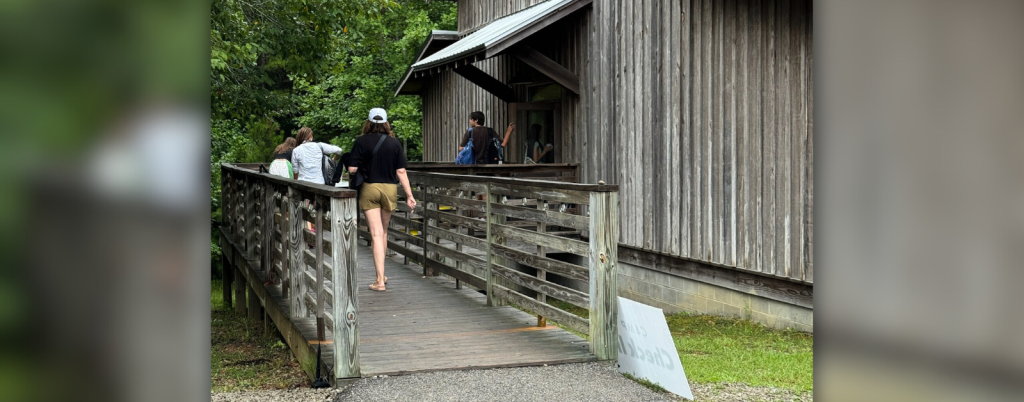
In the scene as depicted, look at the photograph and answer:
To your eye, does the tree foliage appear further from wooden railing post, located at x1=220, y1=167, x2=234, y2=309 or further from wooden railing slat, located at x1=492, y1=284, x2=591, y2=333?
wooden railing slat, located at x1=492, y1=284, x2=591, y2=333

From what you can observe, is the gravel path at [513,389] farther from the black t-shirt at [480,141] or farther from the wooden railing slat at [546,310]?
the black t-shirt at [480,141]

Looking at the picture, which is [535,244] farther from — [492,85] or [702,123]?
[492,85]

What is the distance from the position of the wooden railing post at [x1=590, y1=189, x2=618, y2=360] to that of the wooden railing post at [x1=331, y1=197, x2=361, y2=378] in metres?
1.67

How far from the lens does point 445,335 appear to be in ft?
24.3

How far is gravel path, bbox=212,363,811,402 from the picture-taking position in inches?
225

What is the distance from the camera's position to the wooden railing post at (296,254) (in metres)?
7.48

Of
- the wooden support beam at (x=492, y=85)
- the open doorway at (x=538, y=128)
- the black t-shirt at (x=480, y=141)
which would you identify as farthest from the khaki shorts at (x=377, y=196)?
the wooden support beam at (x=492, y=85)

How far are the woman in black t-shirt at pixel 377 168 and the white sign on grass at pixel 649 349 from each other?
3.05m

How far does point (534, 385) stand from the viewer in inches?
234

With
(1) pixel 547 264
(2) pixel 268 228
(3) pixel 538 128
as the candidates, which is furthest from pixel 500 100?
(1) pixel 547 264

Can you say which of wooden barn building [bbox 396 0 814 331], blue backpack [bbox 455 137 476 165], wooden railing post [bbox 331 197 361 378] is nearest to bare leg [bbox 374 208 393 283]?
wooden railing post [bbox 331 197 361 378]
